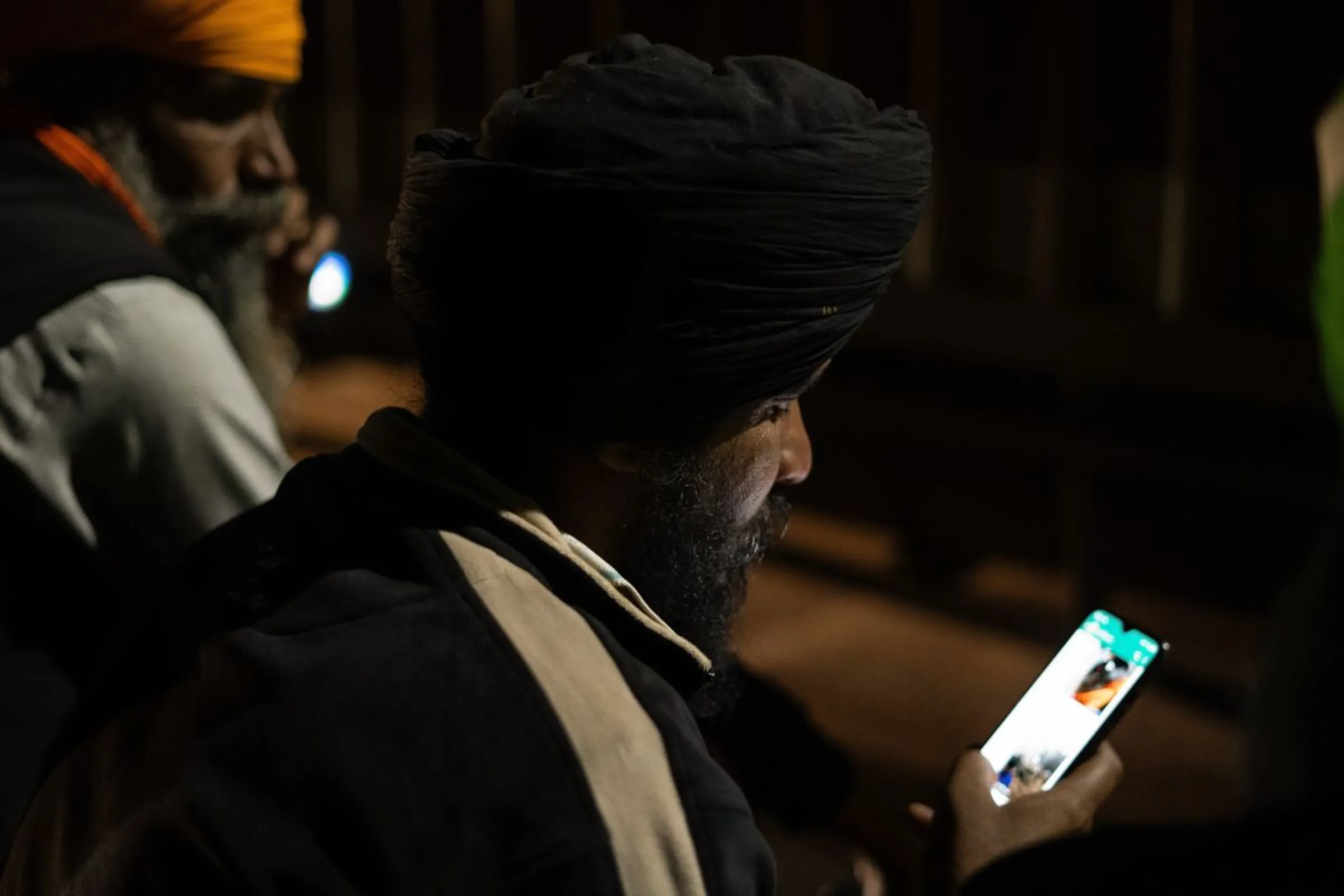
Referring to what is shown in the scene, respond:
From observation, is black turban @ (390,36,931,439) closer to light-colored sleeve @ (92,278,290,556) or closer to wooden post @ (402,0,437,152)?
light-colored sleeve @ (92,278,290,556)

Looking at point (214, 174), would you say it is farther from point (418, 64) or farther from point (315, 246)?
point (418, 64)

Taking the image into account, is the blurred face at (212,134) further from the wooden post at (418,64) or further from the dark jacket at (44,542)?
the wooden post at (418,64)

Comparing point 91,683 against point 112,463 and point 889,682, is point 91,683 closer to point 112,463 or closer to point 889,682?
point 112,463

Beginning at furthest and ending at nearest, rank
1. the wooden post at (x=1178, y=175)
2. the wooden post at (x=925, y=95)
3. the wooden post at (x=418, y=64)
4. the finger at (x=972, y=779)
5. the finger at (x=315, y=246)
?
the wooden post at (x=418, y=64) < the wooden post at (x=925, y=95) < the wooden post at (x=1178, y=175) < the finger at (x=315, y=246) < the finger at (x=972, y=779)

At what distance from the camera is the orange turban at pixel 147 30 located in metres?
1.76

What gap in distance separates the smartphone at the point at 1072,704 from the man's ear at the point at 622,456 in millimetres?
410

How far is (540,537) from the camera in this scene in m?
1.11

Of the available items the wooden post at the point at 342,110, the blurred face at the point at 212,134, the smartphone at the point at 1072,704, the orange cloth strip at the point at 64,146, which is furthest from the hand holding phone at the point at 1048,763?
the wooden post at the point at 342,110

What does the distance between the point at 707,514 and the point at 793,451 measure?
113 mm

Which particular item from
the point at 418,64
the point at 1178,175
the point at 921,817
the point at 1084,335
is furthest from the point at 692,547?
the point at 418,64

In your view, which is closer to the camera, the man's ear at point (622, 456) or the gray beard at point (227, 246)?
the man's ear at point (622, 456)

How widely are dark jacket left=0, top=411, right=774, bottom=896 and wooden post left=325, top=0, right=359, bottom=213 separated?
18.0 feet

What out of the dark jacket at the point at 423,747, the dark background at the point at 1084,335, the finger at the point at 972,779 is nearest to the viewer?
the dark jacket at the point at 423,747

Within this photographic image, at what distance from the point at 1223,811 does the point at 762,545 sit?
7.71 feet
